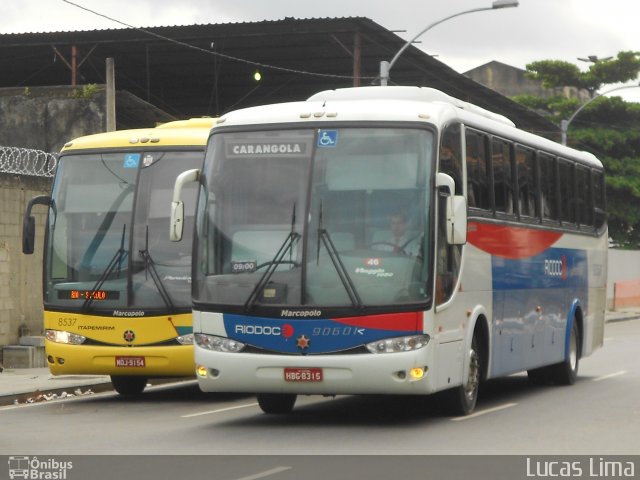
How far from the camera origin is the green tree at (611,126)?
5981 cm

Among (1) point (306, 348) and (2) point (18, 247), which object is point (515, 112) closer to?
(2) point (18, 247)

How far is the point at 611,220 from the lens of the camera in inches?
2411

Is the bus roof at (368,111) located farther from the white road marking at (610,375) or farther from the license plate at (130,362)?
the white road marking at (610,375)

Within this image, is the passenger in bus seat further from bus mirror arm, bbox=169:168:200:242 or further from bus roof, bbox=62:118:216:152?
bus roof, bbox=62:118:216:152

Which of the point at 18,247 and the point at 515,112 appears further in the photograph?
the point at 515,112

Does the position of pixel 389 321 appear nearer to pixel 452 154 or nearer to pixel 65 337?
pixel 452 154

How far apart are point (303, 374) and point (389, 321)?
951 millimetres

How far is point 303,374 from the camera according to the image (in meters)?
13.4

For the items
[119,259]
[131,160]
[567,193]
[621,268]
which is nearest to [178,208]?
[119,259]

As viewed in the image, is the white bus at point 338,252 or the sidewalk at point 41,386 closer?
the white bus at point 338,252

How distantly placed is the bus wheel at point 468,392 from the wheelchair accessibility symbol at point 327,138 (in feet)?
8.94

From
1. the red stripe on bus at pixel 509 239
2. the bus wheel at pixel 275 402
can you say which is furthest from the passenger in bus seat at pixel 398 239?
the bus wheel at pixel 275 402
